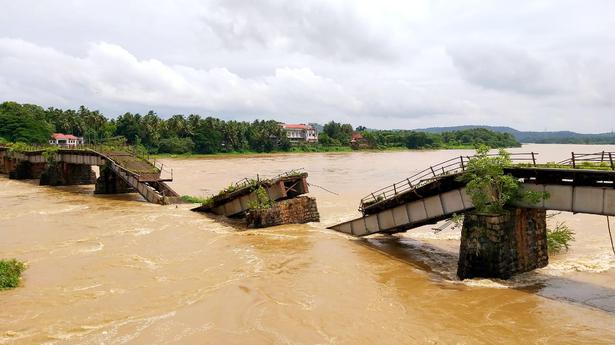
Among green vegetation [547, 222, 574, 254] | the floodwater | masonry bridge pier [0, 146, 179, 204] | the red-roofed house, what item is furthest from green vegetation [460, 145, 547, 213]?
the red-roofed house

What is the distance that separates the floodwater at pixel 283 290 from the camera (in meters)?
14.4

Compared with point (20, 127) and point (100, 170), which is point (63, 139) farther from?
point (100, 170)

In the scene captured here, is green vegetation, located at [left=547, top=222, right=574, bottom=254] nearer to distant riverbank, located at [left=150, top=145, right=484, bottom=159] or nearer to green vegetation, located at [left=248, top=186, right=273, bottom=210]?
green vegetation, located at [left=248, top=186, right=273, bottom=210]

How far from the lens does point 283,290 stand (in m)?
18.6

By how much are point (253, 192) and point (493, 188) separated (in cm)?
1727

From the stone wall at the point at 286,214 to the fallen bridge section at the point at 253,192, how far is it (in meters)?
0.62

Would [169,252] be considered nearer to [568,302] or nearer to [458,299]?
[458,299]

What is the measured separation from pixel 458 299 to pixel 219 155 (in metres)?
120

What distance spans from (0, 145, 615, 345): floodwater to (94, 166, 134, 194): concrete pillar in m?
17.9

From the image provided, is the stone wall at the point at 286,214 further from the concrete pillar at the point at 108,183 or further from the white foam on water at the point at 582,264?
the concrete pillar at the point at 108,183

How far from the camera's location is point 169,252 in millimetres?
24859

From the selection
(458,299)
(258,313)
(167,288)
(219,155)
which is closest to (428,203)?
(458,299)

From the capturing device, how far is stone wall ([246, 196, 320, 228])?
31.0 metres

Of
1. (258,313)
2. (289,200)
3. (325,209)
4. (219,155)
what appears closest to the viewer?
(258,313)
